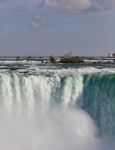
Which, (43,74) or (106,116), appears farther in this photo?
(43,74)

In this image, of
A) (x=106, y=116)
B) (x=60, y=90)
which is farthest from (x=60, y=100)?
(x=106, y=116)

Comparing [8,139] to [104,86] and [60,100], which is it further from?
[104,86]

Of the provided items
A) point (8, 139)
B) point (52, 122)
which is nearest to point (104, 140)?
point (52, 122)

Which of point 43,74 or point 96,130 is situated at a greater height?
point 43,74

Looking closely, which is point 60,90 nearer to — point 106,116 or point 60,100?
point 60,100

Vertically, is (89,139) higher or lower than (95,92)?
lower

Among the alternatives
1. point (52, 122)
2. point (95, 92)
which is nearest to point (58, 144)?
point (52, 122)
